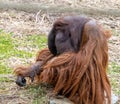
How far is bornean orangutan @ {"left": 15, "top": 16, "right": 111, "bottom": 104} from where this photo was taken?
9.68 feet

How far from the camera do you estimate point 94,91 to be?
2.98m

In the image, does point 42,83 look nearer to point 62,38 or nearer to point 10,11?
point 62,38

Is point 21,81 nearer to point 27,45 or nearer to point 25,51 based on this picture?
point 25,51

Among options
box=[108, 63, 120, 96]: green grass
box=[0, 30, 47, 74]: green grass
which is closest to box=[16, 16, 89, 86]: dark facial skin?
box=[108, 63, 120, 96]: green grass

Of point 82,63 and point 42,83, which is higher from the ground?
point 82,63

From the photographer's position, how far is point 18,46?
16.0 ft

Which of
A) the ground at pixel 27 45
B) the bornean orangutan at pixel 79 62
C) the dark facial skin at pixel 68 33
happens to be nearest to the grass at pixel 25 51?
the ground at pixel 27 45

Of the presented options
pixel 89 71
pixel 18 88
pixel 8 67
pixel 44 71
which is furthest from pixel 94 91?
pixel 8 67

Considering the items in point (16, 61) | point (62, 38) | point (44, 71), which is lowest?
point (16, 61)

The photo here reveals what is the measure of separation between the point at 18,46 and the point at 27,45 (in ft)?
0.32

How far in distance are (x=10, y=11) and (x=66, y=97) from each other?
2.97 metres

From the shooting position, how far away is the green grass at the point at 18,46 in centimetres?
453

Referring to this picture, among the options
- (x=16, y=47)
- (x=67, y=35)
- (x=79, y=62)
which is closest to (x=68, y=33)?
(x=67, y=35)

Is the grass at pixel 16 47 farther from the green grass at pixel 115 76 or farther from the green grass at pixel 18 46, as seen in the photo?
the green grass at pixel 115 76
